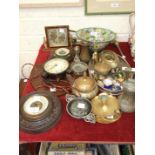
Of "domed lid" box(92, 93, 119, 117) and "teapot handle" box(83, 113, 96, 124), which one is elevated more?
"domed lid" box(92, 93, 119, 117)

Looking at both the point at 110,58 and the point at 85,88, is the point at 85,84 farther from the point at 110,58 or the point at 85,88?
the point at 110,58

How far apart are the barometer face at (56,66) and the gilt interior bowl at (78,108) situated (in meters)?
0.20

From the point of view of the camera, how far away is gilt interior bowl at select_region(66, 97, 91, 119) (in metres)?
1.07

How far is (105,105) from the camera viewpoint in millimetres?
1076

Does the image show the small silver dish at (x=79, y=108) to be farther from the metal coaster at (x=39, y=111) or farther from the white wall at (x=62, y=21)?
the white wall at (x=62, y=21)

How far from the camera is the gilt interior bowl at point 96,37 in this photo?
1.39 metres

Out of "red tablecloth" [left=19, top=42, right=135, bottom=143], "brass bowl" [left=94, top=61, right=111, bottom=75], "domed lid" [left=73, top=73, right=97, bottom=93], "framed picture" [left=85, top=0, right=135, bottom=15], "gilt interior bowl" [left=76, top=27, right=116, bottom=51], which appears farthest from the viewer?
"framed picture" [left=85, top=0, right=135, bottom=15]

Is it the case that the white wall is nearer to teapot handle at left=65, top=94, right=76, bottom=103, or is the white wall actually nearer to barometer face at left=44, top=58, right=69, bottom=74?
barometer face at left=44, top=58, right=69, bottom=74

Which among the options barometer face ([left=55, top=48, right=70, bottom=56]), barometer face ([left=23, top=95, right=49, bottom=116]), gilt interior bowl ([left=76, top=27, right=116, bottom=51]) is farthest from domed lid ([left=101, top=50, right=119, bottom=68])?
barometer face ([left=23, top=95, right=49, bottom=116])

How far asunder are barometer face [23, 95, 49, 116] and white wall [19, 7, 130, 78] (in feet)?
2.05

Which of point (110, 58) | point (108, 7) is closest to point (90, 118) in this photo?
point (110, 58)
